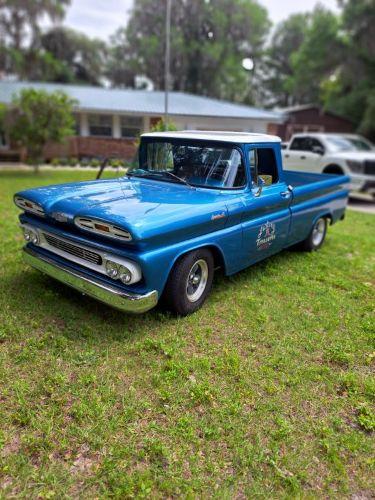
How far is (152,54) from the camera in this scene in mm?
32344

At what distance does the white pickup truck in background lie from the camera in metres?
11.2

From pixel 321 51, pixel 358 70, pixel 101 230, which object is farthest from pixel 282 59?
pixel 101 230

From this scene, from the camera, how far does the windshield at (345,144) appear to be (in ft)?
39.8

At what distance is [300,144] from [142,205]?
33.9 ft

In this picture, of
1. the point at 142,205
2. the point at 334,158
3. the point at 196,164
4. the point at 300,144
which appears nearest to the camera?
the point at 142,205

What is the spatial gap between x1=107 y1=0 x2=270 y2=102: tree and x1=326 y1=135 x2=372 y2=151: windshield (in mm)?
17294

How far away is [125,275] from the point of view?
318cm

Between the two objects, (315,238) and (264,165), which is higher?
(264,165)

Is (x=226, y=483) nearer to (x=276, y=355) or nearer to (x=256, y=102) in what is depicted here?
(x=276, y=355)

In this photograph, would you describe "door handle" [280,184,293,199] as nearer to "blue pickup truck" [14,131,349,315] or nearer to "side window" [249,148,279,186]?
"blue pickup truck" [14,131,349,315]

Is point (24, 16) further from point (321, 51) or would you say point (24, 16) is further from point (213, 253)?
point (213, 253)

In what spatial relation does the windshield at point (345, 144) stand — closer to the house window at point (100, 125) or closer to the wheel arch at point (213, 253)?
the wheel arch at point (213, 253)

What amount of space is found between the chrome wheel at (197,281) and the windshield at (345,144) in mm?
9537

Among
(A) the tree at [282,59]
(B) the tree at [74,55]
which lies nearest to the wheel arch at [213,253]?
(B) the tree at [74,55]
